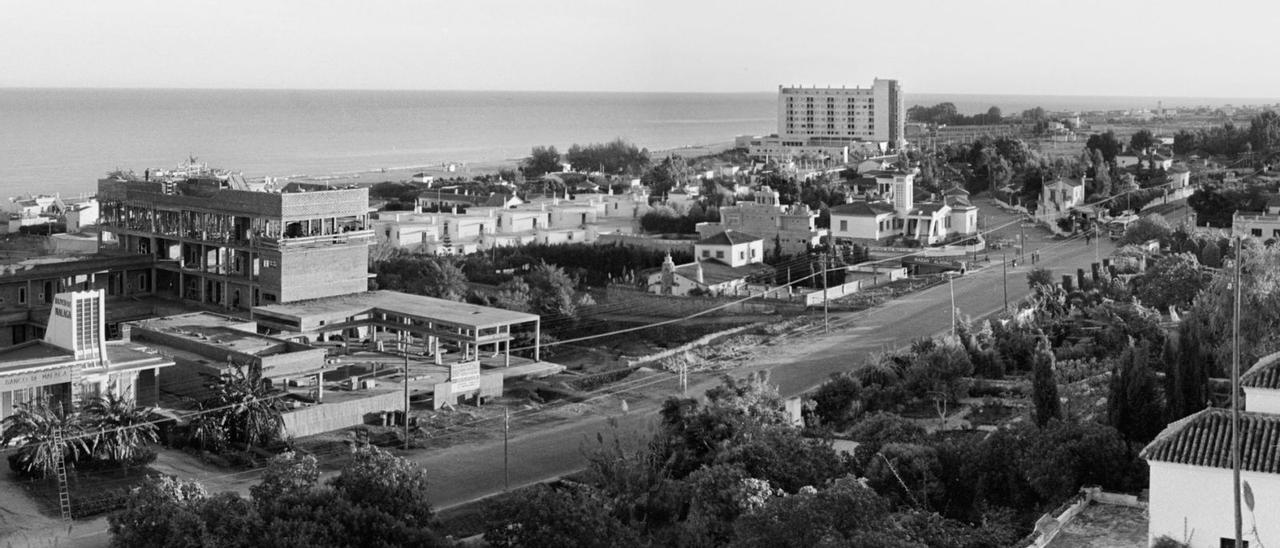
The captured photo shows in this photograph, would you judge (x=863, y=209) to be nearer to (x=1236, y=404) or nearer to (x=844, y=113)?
(x=1236, y=404)

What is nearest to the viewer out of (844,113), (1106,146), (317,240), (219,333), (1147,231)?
(219,333)

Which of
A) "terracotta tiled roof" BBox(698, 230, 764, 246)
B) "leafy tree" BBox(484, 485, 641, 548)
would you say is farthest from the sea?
"leafy tree" BBox(484, 485, 641, 548)

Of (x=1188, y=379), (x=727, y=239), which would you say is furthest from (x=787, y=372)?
(x=727, y=239)

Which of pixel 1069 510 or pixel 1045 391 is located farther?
pixel 1045 391

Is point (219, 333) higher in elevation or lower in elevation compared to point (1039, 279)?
lower

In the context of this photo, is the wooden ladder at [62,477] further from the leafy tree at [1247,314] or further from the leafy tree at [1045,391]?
the leafy tree at [1247,314]

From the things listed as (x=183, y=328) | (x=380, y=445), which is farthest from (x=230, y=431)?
(x=183, y=328)

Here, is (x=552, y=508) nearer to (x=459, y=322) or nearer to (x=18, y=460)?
(x=18, y=460)
